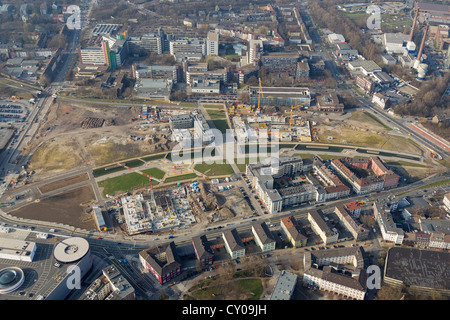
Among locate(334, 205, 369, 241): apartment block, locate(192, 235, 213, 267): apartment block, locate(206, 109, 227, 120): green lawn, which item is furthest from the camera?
locate(206, 109, 227, 120): green lawn

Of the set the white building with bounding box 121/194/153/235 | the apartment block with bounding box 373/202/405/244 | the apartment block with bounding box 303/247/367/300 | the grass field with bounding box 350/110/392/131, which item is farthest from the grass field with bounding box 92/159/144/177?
the grass field with bounding box 350/110/392/131

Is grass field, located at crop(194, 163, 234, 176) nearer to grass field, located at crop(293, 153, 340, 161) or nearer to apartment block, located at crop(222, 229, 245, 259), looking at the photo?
Answer: grass field, located at crop(293, 153, 340, 161)

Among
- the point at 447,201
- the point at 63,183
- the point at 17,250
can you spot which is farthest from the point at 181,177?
the point at 447,201

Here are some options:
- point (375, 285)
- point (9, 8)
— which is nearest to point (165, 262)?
point (375, 285)

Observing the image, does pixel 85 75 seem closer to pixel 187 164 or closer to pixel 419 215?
pixel 187 164

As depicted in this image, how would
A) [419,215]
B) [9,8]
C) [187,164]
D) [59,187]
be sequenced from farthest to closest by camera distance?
1. [9,8]
2. [187,164]
3. [59,187]
4. [419,215]

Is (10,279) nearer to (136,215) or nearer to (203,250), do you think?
(136,215)

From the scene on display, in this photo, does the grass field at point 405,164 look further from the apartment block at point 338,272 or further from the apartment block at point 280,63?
the apartment block at point 280,63
